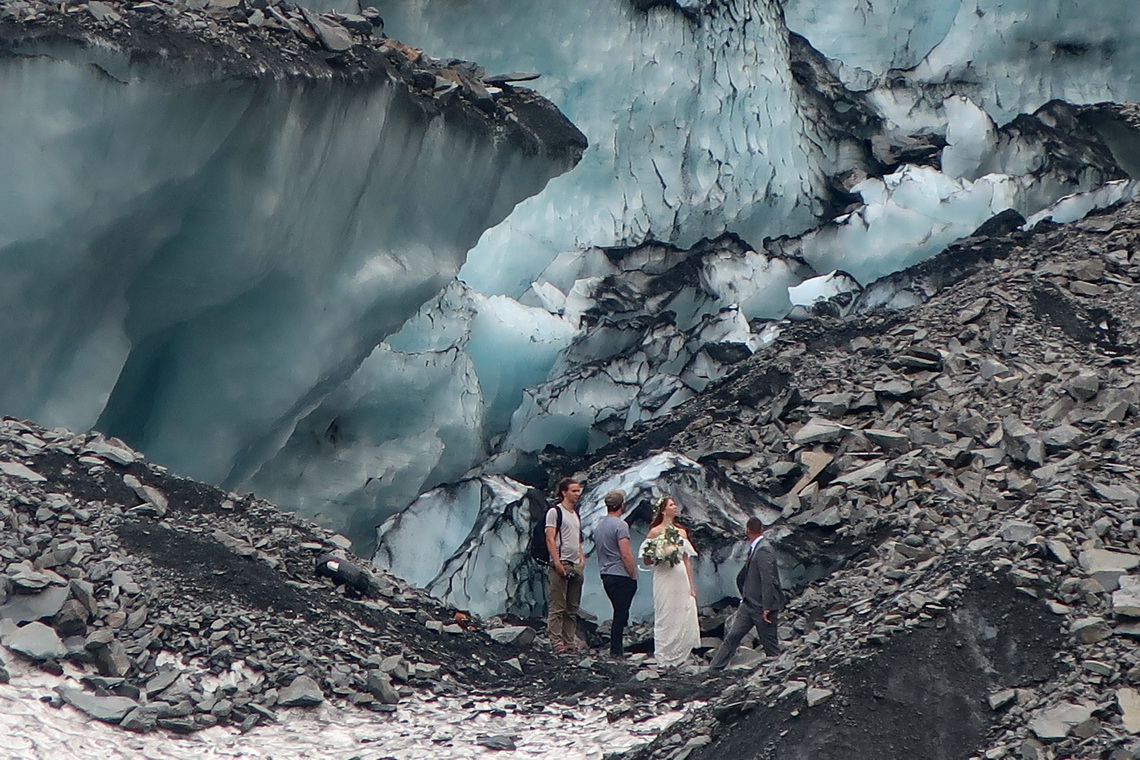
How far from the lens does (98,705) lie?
18.3ft

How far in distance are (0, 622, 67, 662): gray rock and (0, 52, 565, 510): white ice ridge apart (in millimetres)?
3389

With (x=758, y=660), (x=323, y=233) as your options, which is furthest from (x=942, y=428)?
(x=323, y=233)

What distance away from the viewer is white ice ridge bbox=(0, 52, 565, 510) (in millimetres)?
8664

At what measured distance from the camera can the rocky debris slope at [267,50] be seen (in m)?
8.54

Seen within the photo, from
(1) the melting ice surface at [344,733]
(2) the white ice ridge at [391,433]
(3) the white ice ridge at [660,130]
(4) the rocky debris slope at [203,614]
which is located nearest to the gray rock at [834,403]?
(2) the white ice ridge at [391,433]

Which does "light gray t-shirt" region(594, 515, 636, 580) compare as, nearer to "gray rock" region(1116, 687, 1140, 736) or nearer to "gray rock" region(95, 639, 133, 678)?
"gray rock" region(95, 639, 133, 678)

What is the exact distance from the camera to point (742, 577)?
7984mm

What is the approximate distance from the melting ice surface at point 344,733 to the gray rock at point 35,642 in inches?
2.3

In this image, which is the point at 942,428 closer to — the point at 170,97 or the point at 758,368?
the point at 758,368

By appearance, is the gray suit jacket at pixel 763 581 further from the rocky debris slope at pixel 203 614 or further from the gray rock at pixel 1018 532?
the gray rock at pixel 1018 532

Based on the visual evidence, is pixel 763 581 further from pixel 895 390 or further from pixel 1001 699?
pixel 895 390

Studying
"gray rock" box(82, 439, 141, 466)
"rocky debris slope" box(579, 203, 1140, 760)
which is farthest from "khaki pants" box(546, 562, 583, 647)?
"gray rock" box(82, 439, 141, 466)

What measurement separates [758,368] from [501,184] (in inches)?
108

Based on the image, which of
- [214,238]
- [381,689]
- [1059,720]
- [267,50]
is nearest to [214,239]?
[214,238]
